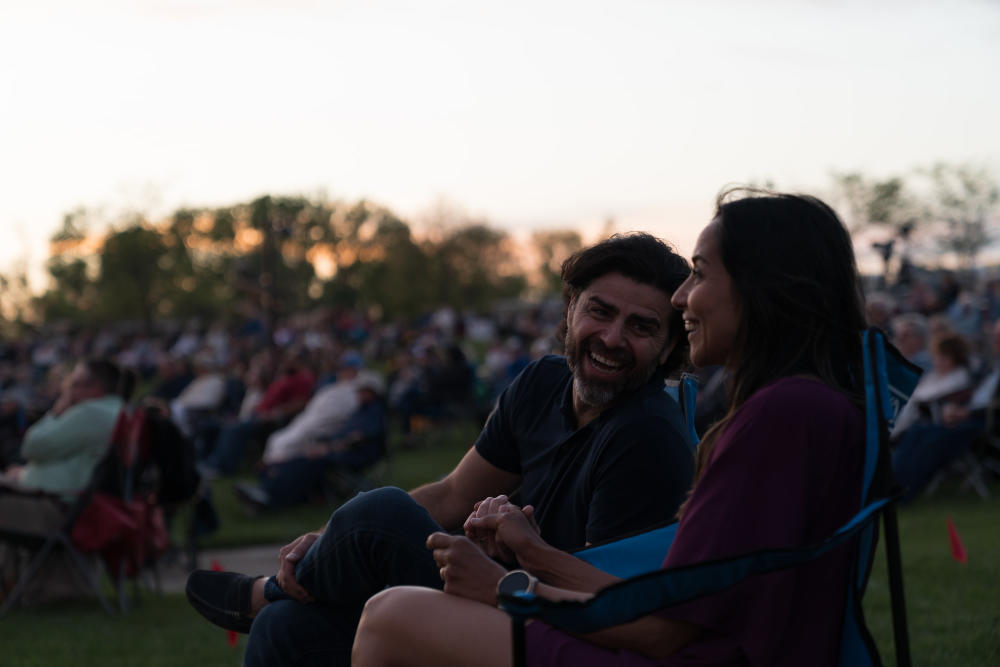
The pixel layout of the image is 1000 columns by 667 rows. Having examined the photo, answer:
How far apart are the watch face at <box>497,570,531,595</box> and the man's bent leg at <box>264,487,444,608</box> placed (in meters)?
0.75

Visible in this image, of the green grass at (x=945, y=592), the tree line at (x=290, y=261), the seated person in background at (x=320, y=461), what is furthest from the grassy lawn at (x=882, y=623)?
the tree line at (x=290, y=261)

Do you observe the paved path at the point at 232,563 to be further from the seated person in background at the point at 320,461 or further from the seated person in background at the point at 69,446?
the seated person in background at the point at 320,461

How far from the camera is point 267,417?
48.6ft

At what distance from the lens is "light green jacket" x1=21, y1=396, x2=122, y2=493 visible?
23.9 feet

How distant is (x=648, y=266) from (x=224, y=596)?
1556 millimetres

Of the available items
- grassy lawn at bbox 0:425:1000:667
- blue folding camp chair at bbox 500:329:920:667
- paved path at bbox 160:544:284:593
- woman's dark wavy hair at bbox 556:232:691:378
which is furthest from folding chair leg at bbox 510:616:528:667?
paved path at bbox 160:544:284:593

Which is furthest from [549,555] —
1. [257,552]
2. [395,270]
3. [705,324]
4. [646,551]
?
[395,270]

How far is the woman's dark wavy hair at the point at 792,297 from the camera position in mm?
2189

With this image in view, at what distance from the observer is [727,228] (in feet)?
7.43

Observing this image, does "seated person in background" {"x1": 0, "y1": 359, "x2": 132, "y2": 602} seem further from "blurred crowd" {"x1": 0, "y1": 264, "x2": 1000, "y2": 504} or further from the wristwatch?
the wristwatch

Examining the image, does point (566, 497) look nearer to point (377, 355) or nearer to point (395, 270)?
point (377, 355)

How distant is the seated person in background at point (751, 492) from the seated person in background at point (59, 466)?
17.3ft

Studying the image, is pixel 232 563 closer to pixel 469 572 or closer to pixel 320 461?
pixel 320 461

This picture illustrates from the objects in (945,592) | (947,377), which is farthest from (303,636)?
(947,377)
